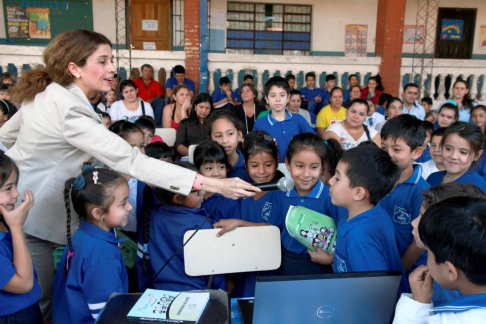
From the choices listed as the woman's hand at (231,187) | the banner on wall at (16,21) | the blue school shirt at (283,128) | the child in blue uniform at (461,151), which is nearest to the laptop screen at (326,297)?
the woman's hand at (231,187)

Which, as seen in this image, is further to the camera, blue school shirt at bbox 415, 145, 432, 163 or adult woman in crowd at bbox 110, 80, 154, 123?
adult woman in crowd at bbox 110, 80, 154, 123

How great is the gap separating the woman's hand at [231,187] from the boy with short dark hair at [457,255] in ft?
2.22

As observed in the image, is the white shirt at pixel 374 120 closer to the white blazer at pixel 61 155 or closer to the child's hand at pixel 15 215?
the white blazer at pixel 61 155

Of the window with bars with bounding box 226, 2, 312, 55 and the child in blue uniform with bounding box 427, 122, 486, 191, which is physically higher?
the window with bars with bounding box 226, 2, 312, 55

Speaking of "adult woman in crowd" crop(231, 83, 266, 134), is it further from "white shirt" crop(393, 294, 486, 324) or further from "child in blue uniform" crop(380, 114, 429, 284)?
"white shirt" crop(393, 294, 486, 324)

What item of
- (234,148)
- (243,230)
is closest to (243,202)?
(243,230)

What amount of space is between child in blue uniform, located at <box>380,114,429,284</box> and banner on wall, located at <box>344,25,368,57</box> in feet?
25.4

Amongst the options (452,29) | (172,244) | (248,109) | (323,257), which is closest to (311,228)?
(323,257)

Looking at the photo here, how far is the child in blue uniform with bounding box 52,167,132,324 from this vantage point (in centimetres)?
149

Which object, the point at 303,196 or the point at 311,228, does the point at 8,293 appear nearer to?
the point at 311,228

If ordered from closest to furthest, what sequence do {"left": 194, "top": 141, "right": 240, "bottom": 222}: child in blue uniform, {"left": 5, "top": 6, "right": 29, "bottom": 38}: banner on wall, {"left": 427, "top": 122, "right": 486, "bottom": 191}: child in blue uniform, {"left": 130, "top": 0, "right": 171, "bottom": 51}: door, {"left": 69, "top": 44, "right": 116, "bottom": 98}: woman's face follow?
{"left": 69, "top": 44, "right": 116, "bottom": 98}: woman's face, {"left": 427, "top": 122, "right": 486, "bottom": 191}: child in blue uniform, {"left": 194, "top": 141, "right": 240, "bottom": 222}: child in blue uniform, {"left": 5, "top": 6, "right": 29, "bottom": 38}: banner on wall, {"left": 130, "top": 0, "right": 171, "bottom": 51}: door

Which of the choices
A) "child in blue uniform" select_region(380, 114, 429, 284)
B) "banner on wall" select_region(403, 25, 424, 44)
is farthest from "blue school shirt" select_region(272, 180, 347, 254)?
"banner on wall" select_region(403, 25, 424, 44)

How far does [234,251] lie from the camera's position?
6.36 ft

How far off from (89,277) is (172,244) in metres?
0.52
